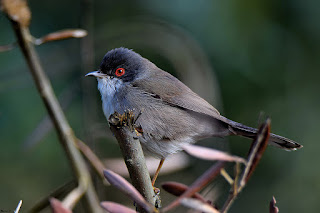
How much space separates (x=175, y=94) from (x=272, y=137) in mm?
976

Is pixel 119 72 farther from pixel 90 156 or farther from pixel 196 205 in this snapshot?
pixel 196 205

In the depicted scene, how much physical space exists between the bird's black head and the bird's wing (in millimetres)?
167

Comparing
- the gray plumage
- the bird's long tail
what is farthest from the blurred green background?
the bird's long tail

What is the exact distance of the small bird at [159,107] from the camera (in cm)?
341

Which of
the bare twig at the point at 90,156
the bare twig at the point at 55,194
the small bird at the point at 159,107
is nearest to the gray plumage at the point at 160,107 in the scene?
the small bird at the point at 159,107

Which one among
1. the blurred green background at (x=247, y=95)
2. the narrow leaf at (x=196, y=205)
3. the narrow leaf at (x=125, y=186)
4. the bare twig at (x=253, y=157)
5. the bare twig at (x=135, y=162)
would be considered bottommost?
the blurred green background at (x=247, y=95)

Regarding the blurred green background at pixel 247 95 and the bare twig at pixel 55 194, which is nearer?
the bare twig at pixel 55 194

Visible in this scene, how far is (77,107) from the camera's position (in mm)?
5660

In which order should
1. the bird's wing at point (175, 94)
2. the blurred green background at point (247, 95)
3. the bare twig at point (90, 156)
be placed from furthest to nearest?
the blurred green background at point (247, 95) → the bird's wing at point (175, 94) → the bare twig at point (90, 156)

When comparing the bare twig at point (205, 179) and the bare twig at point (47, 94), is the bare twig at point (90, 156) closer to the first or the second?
the bare twig at point (47, 94)

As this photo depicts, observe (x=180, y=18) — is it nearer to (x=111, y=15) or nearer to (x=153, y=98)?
(x=111, y=15)

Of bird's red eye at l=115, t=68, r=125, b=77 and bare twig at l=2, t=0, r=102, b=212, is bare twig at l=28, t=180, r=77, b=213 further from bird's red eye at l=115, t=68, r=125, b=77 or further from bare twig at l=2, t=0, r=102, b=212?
bird's red eye at l=115, t=68, r=125, b=77

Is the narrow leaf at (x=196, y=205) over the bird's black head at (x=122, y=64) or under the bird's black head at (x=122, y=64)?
over

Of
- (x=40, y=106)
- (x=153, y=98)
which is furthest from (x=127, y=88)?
(x=40, y=106)
